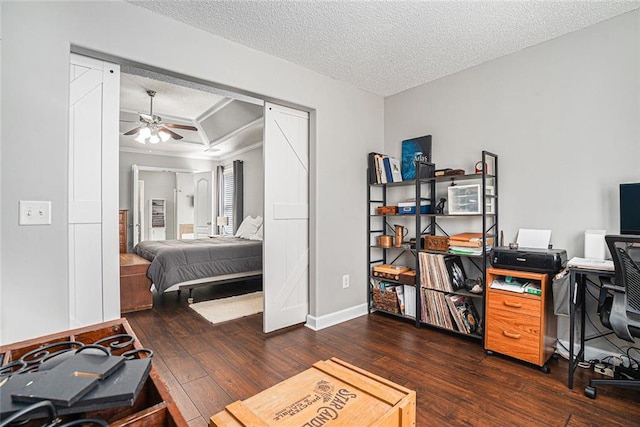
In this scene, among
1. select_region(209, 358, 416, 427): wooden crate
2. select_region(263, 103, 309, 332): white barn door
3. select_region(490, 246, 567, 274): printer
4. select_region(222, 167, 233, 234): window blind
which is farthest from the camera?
select_region(222, 167, 233, 234): window blind

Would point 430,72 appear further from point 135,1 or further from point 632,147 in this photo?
point 135,1

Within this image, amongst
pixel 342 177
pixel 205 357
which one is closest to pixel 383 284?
pixel 342 177

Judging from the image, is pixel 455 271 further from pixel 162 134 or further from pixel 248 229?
pixel 162 134

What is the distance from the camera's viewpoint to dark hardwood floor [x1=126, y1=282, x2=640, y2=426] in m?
1.80

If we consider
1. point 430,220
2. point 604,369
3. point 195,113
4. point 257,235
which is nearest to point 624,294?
point 604,369

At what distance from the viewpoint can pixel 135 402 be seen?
2.24 ft

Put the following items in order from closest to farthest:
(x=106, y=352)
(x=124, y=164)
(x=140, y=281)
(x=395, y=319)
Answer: (x=106, y=352)
(x=395, y=319)
(x=140, y=281)
(x=124, y=164)

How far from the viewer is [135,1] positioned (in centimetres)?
206

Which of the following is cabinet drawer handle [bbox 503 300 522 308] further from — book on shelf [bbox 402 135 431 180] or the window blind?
the window blind

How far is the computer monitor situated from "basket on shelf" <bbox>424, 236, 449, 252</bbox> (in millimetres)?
1205

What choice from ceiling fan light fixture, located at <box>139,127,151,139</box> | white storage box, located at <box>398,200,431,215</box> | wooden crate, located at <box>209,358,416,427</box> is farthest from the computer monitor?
ceiling fan light fixture, located at <box>139,127,151,139</box>

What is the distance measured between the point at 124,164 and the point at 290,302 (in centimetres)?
544

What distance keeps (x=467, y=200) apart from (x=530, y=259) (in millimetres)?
704

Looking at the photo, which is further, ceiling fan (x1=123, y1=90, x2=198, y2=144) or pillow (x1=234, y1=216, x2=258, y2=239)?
pillow (x1=234, y1=216, x2=258, y2=239)
